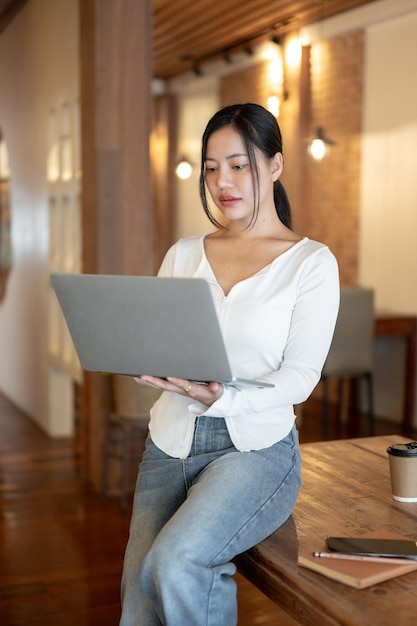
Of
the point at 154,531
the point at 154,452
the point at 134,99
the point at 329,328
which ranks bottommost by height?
the point at 154,531

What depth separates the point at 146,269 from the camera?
3.80 m

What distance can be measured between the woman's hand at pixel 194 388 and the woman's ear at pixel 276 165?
0.52 metres

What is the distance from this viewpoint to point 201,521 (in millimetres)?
1557

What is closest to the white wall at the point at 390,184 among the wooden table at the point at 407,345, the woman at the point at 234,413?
the wooden table at the point at 407,345

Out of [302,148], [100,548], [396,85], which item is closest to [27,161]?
[302,148]

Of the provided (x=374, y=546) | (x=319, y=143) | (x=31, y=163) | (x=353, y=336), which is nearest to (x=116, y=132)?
(x=31, y=163)

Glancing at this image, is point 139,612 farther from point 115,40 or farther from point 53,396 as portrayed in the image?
point 53,396

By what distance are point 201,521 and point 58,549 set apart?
1.73 m

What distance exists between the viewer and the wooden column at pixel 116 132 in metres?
3.68

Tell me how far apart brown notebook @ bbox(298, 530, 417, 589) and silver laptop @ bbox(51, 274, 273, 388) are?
1.10ft

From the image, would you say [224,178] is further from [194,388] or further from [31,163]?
[31,163]

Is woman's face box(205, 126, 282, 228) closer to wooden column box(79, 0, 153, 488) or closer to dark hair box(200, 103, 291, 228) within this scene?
dark hair box(200, 103, 291, 228)

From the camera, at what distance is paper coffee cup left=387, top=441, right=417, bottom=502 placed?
1860mm

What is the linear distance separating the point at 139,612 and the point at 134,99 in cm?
263
